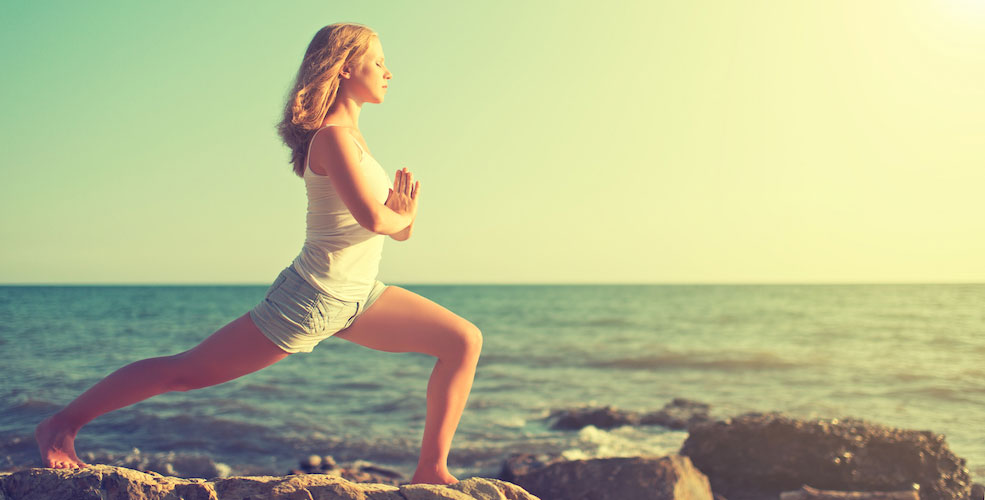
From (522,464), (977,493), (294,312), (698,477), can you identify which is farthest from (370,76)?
(977,493)

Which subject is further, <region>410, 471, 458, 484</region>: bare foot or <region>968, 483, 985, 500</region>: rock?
<region>968, 483, 985, 500</region>: rock

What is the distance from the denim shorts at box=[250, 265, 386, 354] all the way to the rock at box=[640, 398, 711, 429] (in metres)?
7.82

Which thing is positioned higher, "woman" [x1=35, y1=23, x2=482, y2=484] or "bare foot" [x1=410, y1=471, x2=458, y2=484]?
"woman" [x1=35, y1=23, x2=482, y2=484]

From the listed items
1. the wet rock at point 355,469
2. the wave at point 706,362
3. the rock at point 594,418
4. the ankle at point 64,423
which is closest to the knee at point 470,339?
the ankle at point 64,423

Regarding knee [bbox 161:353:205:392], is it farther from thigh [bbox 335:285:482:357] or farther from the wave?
the wave

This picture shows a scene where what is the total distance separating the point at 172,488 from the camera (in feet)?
8.70

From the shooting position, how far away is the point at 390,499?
2.72 metres

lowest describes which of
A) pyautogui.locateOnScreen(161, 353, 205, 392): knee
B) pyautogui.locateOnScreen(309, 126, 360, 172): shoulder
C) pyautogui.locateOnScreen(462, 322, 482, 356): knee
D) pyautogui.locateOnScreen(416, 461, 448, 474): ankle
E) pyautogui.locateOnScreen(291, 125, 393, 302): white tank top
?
pyautogui.locateOnScreen(416, 461, 448, 474): ankle

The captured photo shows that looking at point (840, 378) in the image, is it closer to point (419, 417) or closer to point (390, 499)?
point (419, 417)

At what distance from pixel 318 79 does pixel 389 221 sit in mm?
658

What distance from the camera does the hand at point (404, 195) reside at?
277 centimetres

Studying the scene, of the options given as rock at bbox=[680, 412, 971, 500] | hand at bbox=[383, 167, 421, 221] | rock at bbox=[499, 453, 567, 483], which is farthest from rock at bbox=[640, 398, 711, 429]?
hand at bbox=[383, 167, 421, 221]

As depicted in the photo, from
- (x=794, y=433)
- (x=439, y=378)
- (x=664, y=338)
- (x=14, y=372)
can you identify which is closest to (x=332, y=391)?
(x=14, y=372)

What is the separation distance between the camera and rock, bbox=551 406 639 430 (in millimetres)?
10000
